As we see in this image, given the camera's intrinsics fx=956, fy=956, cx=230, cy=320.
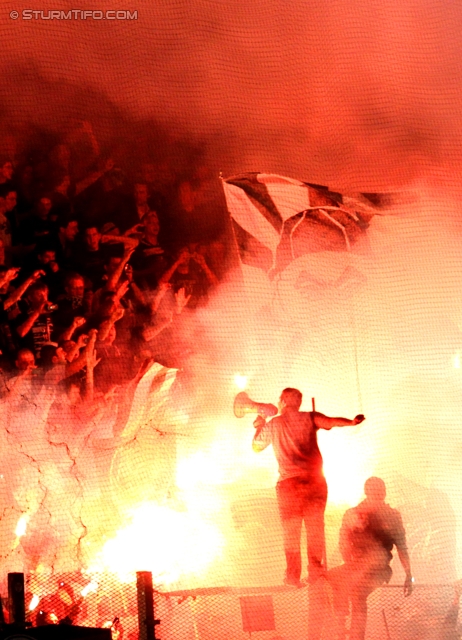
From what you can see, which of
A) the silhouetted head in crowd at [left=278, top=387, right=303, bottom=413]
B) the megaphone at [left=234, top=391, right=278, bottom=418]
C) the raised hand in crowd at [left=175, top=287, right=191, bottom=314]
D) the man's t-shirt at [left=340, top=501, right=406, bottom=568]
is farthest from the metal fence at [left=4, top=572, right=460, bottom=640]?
the raised hand in crowd at [left=175, top=287, right=191, bottom=314]

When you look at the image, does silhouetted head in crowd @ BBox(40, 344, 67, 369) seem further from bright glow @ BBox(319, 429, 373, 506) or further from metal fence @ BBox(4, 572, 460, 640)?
bright glow @ BBox(319, 429, 373, 506)

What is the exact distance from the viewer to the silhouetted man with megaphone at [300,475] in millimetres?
7031

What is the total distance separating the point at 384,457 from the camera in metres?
8.79

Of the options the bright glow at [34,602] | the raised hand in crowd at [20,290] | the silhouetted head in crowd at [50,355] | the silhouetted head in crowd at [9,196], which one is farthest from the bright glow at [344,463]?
the silhouetted head in crowd at [9,196]

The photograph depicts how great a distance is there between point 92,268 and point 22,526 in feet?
7.40

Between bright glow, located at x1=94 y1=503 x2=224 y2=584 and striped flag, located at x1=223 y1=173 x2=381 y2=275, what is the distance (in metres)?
2.44

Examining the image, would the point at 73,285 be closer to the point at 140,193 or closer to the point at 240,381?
the point at 140,193

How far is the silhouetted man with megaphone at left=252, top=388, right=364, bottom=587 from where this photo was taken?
7031mm

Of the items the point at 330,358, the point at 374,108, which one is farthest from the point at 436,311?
the point at 374,108

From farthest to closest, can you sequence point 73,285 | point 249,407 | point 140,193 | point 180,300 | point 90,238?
point 180,300 → point 140,193 → point 90,238 → point 73,285 → point 249,407

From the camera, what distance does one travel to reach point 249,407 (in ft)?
26.1

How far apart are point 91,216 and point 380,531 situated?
3660mm

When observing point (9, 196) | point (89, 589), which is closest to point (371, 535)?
point (89, 589)

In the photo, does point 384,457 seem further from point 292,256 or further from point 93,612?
point 93,612
